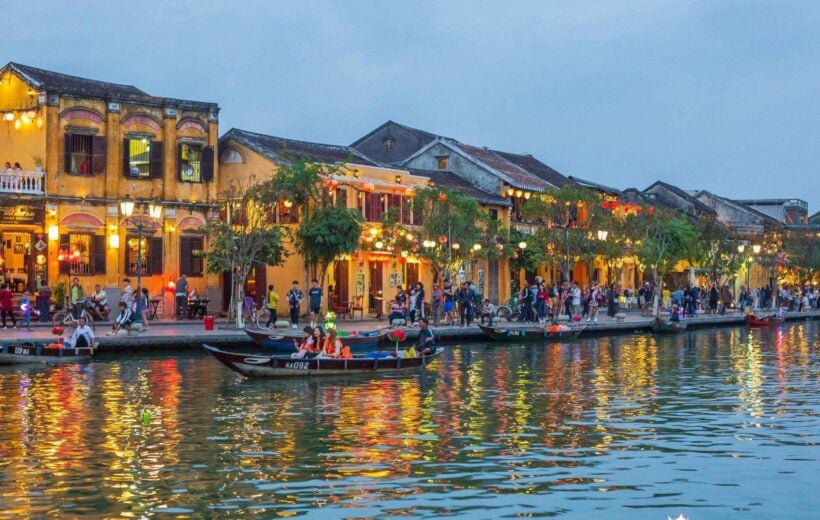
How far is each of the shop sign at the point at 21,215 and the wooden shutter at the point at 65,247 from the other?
3.36ft

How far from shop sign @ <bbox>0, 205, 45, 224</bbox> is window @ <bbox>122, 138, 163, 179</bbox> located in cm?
415

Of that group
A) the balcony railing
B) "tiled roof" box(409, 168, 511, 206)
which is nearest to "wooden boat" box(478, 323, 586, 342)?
the balcony railing

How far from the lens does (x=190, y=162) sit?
52.3 m

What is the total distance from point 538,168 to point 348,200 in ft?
95.9

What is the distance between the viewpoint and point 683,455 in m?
20.3

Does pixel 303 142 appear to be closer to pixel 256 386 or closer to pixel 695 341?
pixel 695 341

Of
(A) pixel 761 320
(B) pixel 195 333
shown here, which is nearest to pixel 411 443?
(B) pixel 195 333

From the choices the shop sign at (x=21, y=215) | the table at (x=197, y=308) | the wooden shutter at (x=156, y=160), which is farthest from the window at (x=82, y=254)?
the table at (x=197, y=308)

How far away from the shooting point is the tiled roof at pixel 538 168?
8219cm

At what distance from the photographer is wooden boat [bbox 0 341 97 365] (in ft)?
113

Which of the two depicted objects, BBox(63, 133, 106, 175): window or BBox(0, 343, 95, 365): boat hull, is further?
BBox(63, 133, 106, 175): window

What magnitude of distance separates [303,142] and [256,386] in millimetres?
33404

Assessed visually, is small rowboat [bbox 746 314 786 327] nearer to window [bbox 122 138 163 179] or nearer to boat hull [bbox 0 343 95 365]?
window [bbox 122 138 163 179]

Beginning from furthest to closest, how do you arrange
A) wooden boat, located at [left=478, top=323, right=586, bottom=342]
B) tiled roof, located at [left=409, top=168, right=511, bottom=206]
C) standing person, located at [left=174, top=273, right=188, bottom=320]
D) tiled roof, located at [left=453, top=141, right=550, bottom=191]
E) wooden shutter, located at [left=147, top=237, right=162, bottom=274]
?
tiled roof, located at [left=453, top=141, right=550, bottom=191]
tiled roof, located at [left=409, top=168, right=511, bottom=206]
wooden shutter, located at [left=147, top=237, right=162, bottom=274]
standing person, located at [left=174, top=273, right=188, bottom=320]
wooden boat, located at [left=478, top=323, right=586, bottom=342]
